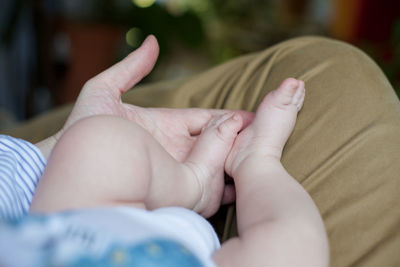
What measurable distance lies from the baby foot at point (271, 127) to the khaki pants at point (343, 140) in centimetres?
4

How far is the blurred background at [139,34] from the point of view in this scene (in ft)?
9.11

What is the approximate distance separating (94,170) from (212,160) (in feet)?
0.86

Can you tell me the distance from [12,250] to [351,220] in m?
0.49

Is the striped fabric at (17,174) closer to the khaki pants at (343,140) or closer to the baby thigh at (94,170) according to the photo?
the baby thigh at (94,170)

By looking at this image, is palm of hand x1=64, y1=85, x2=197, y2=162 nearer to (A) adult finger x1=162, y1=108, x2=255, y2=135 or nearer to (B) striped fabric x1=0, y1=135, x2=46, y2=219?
(A) adult finger x1=162, y1=108, x2=255, y2=135

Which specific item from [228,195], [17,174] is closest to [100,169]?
[17,174]

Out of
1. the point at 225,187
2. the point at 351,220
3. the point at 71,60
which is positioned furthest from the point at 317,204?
the point at 71,60

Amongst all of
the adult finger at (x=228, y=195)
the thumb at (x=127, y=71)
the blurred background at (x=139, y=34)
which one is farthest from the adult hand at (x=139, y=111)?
the blurred background at (x=139, y=34)

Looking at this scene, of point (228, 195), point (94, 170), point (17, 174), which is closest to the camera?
point (94, 170)

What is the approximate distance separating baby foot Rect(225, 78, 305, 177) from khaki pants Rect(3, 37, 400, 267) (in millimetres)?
36

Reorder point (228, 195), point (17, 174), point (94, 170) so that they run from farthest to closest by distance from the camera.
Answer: point (228, 195) < point (17, 174) < point (94, 170)

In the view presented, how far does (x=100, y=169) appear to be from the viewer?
1.82 ft

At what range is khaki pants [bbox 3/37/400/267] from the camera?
66 centimetres

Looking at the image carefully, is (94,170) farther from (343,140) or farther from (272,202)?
(343,140)
